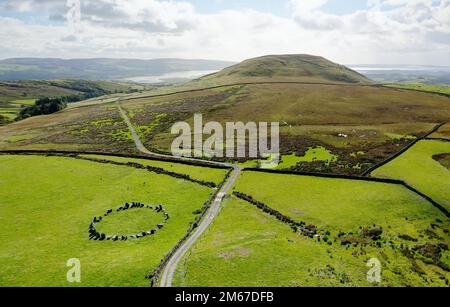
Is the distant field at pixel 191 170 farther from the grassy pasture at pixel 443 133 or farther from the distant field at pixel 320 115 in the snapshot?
the grassy pasture at pixel 443 133

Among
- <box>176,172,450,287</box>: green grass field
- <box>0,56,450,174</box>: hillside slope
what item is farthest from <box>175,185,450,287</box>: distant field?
<box>0,56,450,174</box>: hillside slope

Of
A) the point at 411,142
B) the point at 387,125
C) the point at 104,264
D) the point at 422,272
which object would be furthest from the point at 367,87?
the point at 104,264

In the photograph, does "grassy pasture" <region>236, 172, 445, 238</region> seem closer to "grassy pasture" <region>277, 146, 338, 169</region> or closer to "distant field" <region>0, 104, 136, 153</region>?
"grassy pasture" <region>277, 146, 338, 169</region>

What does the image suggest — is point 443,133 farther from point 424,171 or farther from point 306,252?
point 306,252
